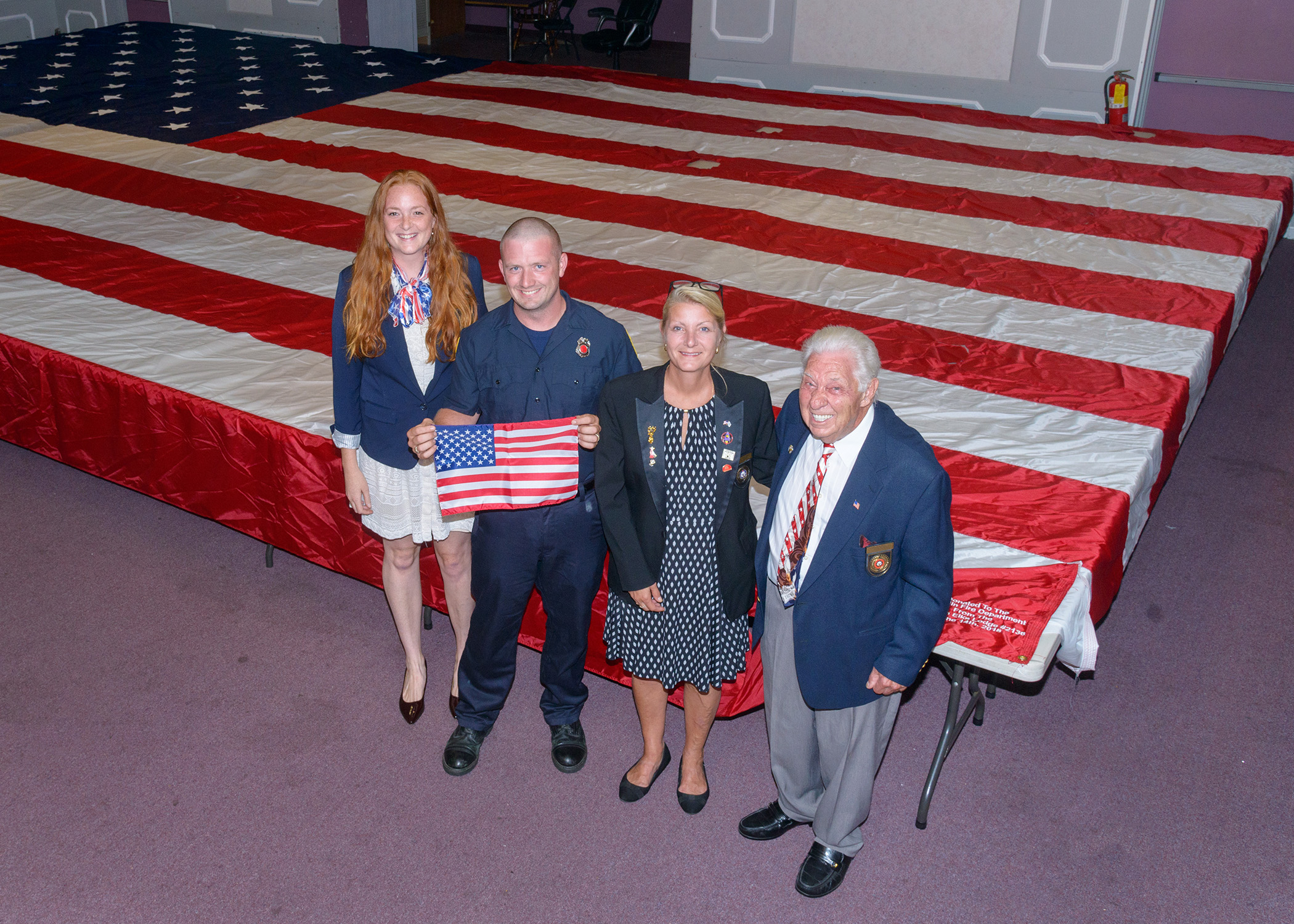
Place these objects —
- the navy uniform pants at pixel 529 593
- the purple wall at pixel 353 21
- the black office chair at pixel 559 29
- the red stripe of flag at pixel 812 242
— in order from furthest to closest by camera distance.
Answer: the black office chair at pixel 559 29, the purple wall at pixel 353 21, the red stripe of flag at pixel 812 242, the navy uniform pants at pixel 529 593

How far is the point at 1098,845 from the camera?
A: 246 cm

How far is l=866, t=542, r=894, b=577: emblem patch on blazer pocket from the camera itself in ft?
6.50

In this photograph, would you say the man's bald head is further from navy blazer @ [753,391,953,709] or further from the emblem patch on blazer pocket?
the emblem patch on blazer pocket

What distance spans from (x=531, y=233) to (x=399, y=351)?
0.47 meters

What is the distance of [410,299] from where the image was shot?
2416 millimetres

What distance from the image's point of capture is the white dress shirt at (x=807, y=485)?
79.2 inches

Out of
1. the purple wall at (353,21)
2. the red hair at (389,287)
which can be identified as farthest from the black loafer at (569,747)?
the purple wall at (353,21)

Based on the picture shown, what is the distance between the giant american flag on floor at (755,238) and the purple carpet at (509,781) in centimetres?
44

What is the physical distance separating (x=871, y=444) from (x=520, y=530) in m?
0.84

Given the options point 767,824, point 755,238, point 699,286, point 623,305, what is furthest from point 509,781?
point 755,238

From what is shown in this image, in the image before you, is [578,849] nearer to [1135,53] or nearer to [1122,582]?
[1122,582]

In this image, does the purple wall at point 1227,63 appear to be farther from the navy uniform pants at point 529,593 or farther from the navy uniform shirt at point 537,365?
the navy uniform pants at point 529,593

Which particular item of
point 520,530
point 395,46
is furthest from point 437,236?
point 395,46

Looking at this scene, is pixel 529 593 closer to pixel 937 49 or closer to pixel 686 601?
pixel 686 601
